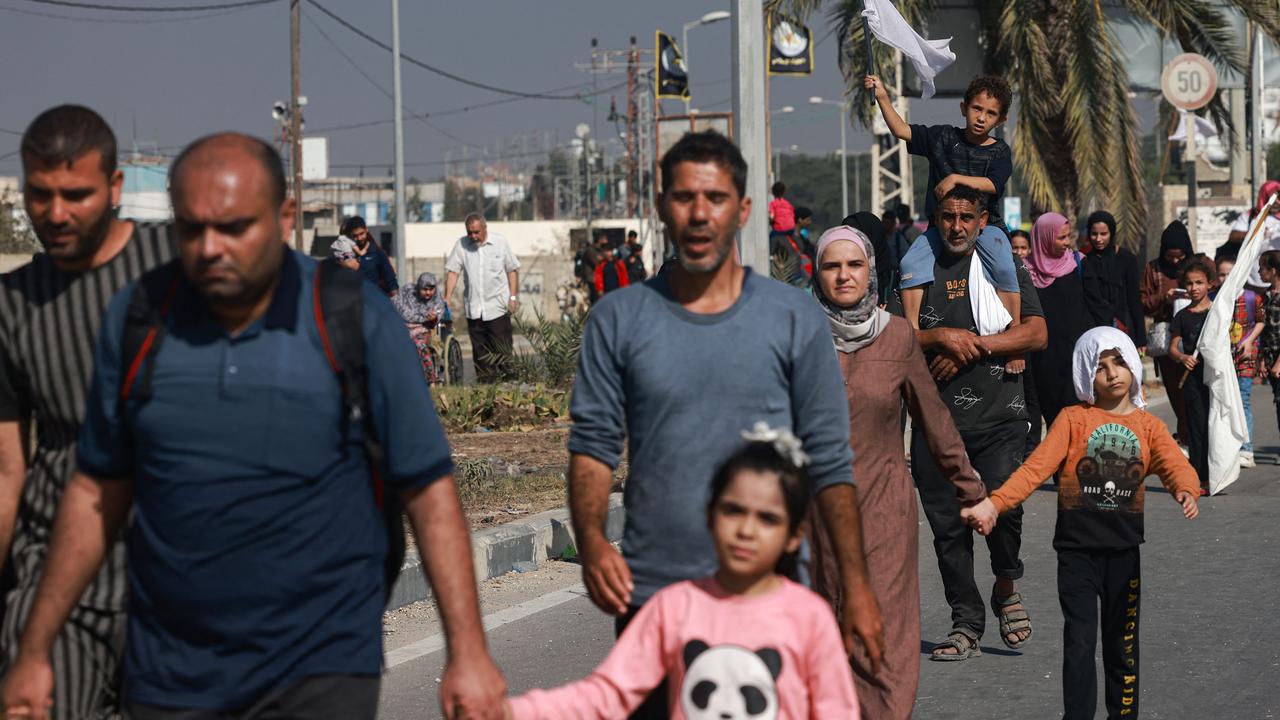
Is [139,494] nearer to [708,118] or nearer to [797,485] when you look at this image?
[797,485]

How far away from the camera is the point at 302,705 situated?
125 inches

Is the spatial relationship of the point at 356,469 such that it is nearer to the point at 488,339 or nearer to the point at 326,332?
the point at 326,332

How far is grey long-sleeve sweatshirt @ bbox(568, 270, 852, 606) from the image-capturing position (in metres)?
3.83

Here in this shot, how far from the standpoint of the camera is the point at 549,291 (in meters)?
53.8

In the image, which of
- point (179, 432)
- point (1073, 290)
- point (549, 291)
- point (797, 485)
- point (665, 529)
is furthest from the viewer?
point (549, 291)

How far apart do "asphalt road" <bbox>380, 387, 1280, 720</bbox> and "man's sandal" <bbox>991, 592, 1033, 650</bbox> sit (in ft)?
0.20

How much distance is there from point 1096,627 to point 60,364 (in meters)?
3.46

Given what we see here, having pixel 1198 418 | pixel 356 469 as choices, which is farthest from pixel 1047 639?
pixel 1198 418

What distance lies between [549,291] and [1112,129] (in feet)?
106

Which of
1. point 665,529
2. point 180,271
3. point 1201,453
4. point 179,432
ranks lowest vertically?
point 1201,453

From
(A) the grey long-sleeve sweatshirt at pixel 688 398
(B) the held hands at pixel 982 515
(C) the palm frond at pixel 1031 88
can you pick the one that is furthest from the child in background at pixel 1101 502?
(C) the palm frond at pixel 1031 88

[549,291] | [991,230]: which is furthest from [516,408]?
[549,291]

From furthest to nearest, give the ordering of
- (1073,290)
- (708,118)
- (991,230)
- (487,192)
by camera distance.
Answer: (487,192) → (708,118) → (1073,290) → (991,230)

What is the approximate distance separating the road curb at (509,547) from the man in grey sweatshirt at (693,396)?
421 cm
